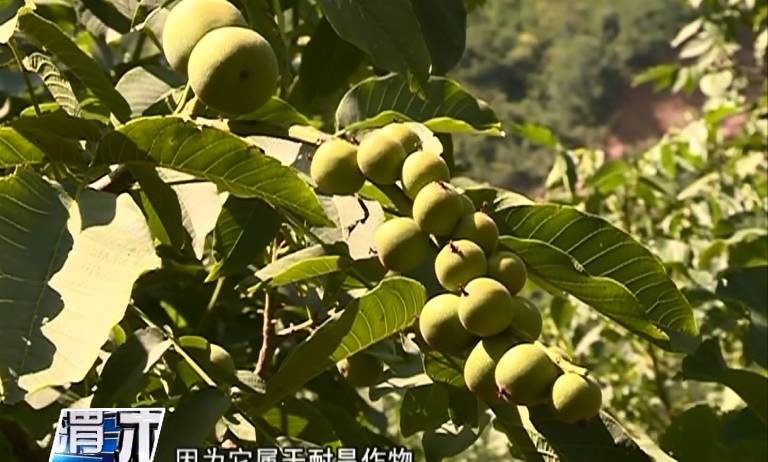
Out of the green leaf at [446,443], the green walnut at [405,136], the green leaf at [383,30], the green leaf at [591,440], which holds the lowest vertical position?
the green leaf at [446,443]

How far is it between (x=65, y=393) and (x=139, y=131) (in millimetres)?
308

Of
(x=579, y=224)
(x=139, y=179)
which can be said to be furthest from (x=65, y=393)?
(x=579, y=224)

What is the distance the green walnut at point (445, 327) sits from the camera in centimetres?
75

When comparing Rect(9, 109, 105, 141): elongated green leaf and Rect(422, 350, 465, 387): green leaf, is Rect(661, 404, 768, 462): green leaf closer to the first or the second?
Rect(422, 350, 465, 387): green leaf

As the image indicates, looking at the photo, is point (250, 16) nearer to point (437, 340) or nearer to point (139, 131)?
point (139, 131)

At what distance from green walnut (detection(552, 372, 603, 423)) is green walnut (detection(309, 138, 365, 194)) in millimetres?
226

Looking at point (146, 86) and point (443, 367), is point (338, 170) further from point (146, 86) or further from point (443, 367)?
point (146, 86)

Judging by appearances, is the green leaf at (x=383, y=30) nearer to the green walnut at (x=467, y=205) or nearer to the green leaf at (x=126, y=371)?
the green walnut at (x=467, y=205)

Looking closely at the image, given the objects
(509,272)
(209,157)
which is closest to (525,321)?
(509,272)

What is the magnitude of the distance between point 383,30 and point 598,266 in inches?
9.8

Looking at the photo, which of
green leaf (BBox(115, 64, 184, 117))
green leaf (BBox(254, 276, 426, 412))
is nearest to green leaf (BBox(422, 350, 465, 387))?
green leaf (BBox(254, 276, 426, 412))

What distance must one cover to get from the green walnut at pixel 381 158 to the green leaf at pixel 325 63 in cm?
44

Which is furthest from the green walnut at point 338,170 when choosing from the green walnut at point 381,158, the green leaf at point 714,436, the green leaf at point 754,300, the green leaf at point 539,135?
the green leaf at point 539,135

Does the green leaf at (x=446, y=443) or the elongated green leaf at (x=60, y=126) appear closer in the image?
the elongated green leaf at (x=60, y=126)
